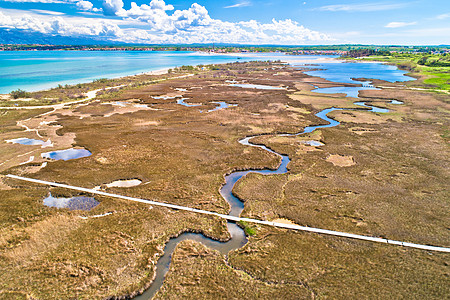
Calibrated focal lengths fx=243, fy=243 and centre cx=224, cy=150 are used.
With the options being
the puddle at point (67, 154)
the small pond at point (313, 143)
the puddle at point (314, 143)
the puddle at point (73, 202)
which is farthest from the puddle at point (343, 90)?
the puddle at point (73, 202)

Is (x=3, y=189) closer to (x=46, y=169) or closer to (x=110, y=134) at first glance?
(x=46, y=169)

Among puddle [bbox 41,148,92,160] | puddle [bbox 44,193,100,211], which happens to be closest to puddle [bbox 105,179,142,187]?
puddle [bbox 44,193,100,211]

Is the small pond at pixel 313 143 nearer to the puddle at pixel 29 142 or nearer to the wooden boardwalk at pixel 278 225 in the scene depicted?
the wooden boardwalk at pixel 278 225

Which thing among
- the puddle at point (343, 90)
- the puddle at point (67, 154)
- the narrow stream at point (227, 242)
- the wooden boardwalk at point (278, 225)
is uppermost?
the puddle at point (343, 90)

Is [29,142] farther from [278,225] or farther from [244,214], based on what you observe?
[278,225]

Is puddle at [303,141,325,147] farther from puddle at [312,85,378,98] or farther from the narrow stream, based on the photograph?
puddle at [312,85,378,98]
